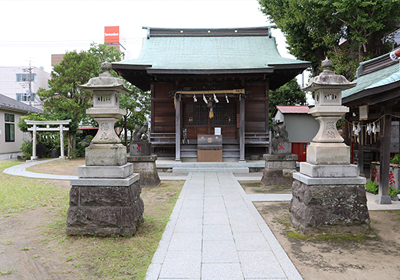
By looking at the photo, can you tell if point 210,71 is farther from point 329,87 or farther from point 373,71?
point 329,87

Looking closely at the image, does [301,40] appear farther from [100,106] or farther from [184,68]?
[100,106]

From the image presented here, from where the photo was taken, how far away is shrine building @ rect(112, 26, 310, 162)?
42.5 ft

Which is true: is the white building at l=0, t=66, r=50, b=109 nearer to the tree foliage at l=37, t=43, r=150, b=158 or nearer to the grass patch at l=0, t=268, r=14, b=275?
the tree foliage at l=37, t=43, r=150, b=158

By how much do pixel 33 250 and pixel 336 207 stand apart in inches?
206

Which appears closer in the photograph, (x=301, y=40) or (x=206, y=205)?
(x=206, y=205)

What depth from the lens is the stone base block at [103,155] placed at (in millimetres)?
4645

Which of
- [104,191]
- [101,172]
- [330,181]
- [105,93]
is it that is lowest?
[104,191]

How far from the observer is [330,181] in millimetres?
4574

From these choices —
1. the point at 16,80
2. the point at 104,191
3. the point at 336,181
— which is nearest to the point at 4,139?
the point at 104,191

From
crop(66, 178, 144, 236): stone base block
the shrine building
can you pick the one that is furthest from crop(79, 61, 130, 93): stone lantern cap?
the shrine building

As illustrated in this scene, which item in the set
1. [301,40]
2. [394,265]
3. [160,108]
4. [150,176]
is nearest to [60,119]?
[160,108]

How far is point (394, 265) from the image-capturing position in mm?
3471

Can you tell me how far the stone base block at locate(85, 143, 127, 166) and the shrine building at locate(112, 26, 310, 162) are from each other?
853 centimetres

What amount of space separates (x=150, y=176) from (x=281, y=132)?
5134mm
